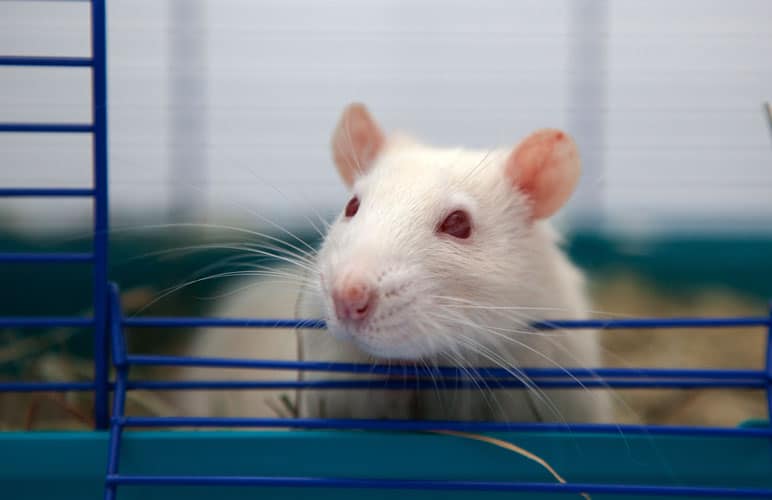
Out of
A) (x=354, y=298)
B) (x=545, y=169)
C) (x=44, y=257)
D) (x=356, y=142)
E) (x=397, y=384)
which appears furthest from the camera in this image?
(x=356, y=142)

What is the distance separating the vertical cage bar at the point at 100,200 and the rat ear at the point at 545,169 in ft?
2.28

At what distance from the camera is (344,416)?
1311 mm

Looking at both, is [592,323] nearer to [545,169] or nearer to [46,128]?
[545,169]

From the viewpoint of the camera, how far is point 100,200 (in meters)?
1.17

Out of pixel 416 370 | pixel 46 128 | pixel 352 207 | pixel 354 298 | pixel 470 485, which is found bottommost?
pixel 470 485

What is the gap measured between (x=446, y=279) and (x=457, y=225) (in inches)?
6.0

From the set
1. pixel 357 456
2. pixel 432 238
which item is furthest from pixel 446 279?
pixel 357 456

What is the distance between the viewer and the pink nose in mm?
1005

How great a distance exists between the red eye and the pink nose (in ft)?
1.13

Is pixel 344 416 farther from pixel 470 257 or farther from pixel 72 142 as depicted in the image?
pixel 72 142

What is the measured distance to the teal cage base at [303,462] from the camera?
1.09 meters

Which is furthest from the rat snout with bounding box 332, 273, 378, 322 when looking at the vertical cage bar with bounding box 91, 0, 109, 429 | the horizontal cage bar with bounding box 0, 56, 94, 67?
the horizontal cage bar with bounding box 0, 56, 94, 67

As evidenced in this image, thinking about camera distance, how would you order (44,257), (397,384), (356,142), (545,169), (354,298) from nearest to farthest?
(354,298) < (44,257) < (397,384) < (545,169) < (356,142)

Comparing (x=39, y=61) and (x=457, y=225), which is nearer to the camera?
(x=39, y=61)
